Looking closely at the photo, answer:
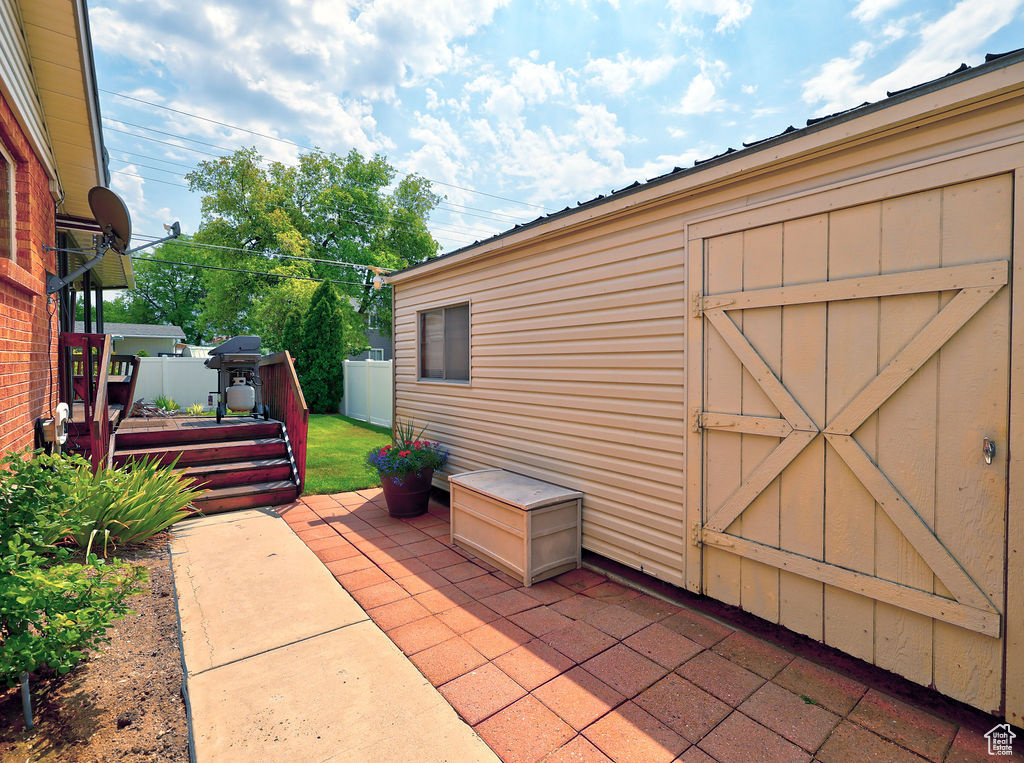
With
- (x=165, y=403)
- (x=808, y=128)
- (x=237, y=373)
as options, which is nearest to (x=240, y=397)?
(x=237, y=373)

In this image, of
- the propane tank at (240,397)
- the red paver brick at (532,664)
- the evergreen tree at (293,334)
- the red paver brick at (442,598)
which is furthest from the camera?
the evergreen tree at (293,334)

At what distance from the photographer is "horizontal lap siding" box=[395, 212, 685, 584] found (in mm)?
3168

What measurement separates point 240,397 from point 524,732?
590 centimetres

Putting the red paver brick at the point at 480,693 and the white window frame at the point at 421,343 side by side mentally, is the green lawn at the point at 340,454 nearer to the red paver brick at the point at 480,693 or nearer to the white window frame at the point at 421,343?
the white window frame at the point at 421,343

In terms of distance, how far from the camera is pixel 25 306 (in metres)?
3.38

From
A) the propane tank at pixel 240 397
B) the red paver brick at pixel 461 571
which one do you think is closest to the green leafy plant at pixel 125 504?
the propane tank at pixel 240 397

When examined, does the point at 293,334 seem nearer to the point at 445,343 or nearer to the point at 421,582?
the point at 445,343

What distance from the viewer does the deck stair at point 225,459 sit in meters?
5.04

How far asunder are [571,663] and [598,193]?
121 inches

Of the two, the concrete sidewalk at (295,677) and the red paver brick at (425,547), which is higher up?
the concrete sidewalk at (295,677)

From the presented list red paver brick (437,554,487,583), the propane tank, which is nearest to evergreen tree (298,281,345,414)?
the propane tank

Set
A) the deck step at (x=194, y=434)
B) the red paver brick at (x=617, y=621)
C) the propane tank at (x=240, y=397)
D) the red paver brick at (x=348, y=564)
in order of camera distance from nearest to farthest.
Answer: the red paver brick at (x=617, y=621) < the red paver brick at (x=348, y=564) < the deck step at (x=194, y=434) < the propane tank at (x=240, y=397)

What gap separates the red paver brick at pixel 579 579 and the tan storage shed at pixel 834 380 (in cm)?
26

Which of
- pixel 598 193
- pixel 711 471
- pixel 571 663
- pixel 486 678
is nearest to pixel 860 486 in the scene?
pixel 711 471
